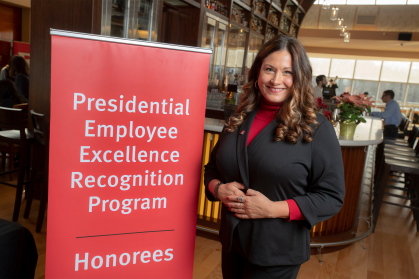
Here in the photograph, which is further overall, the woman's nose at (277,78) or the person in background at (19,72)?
the person in background at (19,72)

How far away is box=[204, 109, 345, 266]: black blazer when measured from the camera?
45.6 inches

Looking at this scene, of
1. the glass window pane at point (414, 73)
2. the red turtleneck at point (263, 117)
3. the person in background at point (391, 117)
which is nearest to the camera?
the red turtleneck at point (263, 117)

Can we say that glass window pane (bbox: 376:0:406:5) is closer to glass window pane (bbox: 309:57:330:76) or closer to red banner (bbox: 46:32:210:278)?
glass window pane (bbox: 309:57:330:76)

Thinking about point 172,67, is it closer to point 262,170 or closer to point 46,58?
point 262,170

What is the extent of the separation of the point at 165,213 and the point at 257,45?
257 inches

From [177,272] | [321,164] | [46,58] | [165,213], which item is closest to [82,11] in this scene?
[46,58]

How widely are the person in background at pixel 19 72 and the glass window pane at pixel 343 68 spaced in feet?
45.9

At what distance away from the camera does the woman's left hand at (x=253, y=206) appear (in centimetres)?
116

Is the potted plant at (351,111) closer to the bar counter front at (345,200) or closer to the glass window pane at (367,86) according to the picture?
the bar counter front at (345,200)

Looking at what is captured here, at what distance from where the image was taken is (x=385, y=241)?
→ 3361mm

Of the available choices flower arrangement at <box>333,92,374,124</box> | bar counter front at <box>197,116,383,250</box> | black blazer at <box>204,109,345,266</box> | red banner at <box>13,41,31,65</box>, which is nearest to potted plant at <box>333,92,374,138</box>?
flower arrangement at <box>333,92,374,124</box>

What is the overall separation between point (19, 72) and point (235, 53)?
377cm

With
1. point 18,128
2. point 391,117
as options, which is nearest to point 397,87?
point 391,117

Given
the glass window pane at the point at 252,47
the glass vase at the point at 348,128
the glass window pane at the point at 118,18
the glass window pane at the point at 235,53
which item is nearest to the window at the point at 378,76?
the glass window pane at the point at 252,47
